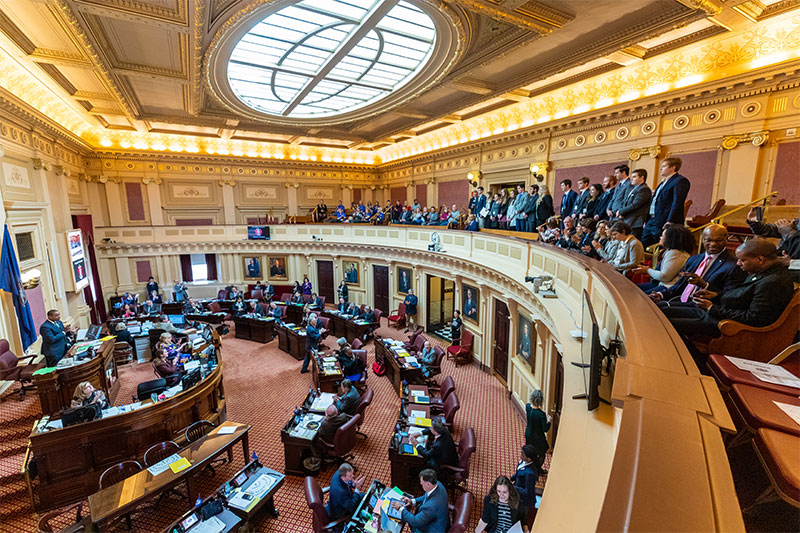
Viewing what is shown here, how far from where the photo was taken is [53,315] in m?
8.59

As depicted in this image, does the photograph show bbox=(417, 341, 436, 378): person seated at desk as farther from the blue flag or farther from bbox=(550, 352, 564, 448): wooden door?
the blue flag

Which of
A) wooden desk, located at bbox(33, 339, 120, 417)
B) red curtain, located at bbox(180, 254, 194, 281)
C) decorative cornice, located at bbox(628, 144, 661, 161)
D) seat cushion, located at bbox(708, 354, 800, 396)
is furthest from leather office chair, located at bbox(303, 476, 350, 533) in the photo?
red curtain, located at bbox(180, 254, 194, 281)

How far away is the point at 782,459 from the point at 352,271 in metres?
16.9

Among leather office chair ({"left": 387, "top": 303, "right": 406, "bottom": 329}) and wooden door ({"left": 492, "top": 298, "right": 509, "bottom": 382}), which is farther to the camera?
leather office chair ({"left": 387, "top": 303, "right": 406, "bottom": 329})

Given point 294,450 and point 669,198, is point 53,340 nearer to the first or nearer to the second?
point 294,450

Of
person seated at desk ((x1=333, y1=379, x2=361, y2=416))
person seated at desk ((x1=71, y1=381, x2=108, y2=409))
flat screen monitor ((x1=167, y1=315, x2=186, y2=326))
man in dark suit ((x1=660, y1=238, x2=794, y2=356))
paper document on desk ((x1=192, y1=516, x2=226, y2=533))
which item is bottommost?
paper document on desk ((x1=192, y1=516, x2=226, y2=533))

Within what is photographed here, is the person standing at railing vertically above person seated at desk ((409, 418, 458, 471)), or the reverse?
the person standing at railing

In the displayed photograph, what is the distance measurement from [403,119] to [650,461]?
16373mm

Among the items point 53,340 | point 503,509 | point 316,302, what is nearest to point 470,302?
point 316,302

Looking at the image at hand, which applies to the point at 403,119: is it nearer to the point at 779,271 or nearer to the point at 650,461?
the point at 779,271

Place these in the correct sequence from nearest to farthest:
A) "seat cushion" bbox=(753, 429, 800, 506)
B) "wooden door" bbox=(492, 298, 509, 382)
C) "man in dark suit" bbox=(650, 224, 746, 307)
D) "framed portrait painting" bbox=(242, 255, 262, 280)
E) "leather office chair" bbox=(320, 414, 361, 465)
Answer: "seat cushion" bbox=(753, 429, 800, 506) < "man in dark suit" bbox=(650, 224, 746, 307) < "leather office chair" bbox=(320, 414, 361, 465) < "wooden door" bbox=(492, 298, 509, 382) < "framed portrait painting" bbox=(242, 255, 262, 280)

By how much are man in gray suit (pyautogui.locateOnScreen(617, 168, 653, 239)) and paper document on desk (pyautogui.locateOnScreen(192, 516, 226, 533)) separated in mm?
7453

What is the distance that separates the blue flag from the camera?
7801 millimetres

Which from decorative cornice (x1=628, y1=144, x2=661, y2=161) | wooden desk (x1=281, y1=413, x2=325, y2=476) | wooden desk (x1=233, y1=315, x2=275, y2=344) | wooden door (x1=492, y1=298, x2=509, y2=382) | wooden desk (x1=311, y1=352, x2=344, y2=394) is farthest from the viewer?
wooden desk (x1=233, y1=315, x2=275, y2=344)
